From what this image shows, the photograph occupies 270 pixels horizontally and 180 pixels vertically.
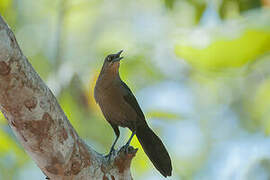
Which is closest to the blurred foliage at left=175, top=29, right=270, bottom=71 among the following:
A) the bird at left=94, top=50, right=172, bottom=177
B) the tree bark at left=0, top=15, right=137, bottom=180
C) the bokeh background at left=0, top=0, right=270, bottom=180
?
the bokeh background at left=0, top=0, right=270, bottom=180

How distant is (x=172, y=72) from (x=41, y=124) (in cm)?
549

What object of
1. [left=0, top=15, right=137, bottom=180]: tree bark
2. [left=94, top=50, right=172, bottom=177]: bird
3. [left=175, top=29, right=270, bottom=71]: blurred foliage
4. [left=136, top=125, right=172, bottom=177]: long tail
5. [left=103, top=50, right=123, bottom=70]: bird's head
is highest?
[left=175, top=29, right=270, bottom=71]: blurred foliage

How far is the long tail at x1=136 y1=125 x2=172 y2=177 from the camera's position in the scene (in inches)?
185

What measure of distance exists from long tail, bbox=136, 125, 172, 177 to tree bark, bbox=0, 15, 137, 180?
100cm

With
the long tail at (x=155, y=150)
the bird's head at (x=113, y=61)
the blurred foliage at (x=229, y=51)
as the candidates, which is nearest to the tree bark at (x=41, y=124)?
the long tail at (x=155, y=150)

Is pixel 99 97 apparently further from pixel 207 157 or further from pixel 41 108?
pixel 207 157

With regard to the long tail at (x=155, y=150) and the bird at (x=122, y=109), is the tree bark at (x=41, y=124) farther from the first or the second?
the bird at (x=122, y=109)

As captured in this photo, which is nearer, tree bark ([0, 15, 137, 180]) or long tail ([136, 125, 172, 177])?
tree bark ([0, 15, 137, 180])

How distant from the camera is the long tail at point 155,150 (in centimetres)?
471

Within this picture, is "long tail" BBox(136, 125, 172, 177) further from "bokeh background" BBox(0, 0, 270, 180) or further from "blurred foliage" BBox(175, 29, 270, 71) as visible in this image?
"blurred foliage" BBox(175, 29, 270, 71)

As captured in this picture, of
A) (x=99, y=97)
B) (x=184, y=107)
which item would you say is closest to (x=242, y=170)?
(x=99, y=97)

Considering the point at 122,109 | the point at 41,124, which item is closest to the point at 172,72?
the point at 122,109

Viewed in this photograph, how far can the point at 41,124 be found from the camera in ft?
10.7

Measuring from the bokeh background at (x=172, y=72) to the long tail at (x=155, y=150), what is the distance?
0.72ft
